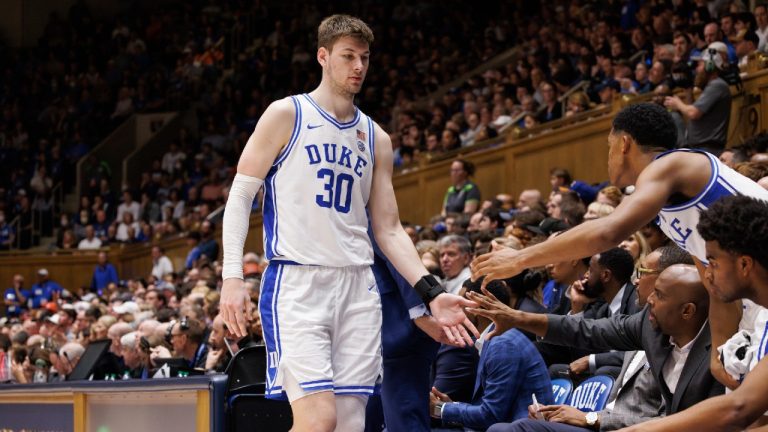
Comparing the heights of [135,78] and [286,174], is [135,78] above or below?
above

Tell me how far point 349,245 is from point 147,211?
56.3 ft

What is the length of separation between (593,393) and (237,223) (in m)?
2.05

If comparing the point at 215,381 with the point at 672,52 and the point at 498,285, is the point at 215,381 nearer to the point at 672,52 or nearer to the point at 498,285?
the point at 498,285

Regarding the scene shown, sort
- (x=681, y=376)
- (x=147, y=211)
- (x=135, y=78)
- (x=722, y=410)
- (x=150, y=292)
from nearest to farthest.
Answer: (x=722, y=410), (x=681, y=376), (x=150, y=292), (x=147, y=211), (x=135, y=78)

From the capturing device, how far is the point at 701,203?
3.87 m

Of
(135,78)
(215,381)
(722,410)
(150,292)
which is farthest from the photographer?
(135,78)

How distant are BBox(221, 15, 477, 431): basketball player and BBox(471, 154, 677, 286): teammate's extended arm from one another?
15.3 inches

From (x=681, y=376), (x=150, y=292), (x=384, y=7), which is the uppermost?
(x=384, y=7)

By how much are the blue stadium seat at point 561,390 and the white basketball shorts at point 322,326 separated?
1.61 metres

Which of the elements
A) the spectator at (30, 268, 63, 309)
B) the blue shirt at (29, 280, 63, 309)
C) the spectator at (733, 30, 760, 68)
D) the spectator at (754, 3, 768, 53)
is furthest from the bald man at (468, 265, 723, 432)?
the blue shirt at (29, 280, 63, 309)

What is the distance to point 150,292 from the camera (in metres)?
13.2

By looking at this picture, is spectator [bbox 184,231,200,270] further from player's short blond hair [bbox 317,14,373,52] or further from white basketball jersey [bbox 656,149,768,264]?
white basketball jersey [bbox 656,149,768,264]

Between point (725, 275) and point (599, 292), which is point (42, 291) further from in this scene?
point (725, 275)

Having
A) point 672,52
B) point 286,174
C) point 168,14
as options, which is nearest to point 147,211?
point 168,14
